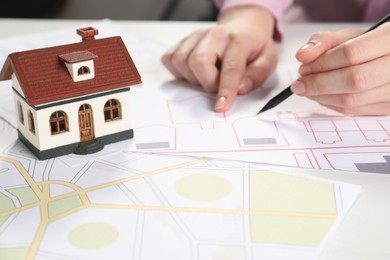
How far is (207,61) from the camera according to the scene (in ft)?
2.82

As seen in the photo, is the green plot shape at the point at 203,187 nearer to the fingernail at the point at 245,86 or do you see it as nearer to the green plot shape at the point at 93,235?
the green plot shape at the point at 93,235

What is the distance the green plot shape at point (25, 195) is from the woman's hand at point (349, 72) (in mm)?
355

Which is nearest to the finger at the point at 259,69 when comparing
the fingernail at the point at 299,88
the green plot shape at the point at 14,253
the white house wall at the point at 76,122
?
the fingernail at the point at 299,88

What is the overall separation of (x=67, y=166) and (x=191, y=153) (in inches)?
5.4

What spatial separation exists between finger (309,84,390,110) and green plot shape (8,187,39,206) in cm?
39

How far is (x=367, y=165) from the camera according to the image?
65 cm

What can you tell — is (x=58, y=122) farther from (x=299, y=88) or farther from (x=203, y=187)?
(x=299, y=88)

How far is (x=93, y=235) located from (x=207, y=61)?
1.30 feet

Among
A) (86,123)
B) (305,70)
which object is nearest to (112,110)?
(86,123)

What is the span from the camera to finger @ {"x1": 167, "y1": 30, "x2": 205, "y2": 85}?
89cm

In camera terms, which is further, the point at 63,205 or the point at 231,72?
the point at 231,72

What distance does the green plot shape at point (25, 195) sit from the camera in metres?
0.58

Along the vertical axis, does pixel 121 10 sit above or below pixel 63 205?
below

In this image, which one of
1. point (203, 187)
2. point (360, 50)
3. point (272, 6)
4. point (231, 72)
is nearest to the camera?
point (203, 187)
